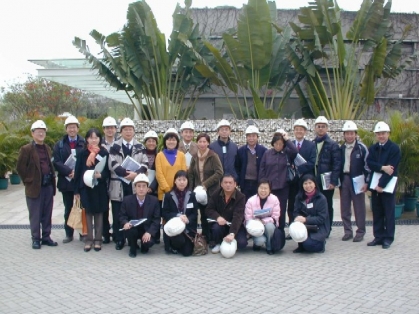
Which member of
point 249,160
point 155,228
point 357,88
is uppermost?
point 357,88

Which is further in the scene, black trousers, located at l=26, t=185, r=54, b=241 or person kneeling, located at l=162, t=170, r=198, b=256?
black trousers, located at l=26, t=185, r=54, b=241

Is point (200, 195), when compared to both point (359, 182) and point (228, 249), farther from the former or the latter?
point (359, 182)

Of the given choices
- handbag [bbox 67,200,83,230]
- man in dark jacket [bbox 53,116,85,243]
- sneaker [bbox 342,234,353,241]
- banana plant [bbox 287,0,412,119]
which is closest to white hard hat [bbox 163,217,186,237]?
handbag [bbox 67,200,83,230]

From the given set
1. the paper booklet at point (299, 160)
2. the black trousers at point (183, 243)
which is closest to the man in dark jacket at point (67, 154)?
the black trousers at point (183, 243)

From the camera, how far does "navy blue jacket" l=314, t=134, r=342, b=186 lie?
8.30m

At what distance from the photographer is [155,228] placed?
25.2 feet

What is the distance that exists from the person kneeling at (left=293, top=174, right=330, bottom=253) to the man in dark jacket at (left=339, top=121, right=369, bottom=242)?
0.78 meters

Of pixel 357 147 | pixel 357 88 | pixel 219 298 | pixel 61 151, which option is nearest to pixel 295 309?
pixel 219 298

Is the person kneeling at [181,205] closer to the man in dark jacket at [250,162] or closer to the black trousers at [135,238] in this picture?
the black trousers at [135,238]

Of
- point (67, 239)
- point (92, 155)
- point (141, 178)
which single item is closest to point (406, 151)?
point (141, 178)

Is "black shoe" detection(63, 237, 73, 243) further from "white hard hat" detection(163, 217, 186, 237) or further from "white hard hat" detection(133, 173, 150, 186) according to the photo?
"white hard hat" detection(163, 217, 186, 237)

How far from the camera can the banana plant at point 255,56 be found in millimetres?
12891

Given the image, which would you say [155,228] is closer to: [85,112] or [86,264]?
[86,264]

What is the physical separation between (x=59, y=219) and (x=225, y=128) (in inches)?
182
